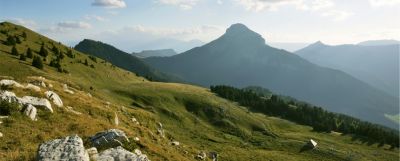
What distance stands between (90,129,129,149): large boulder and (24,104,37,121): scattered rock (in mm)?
7367

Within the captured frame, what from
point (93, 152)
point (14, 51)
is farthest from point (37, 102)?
point (14, 51)

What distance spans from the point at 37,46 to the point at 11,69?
44.0m

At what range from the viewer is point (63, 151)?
2036 centimetres

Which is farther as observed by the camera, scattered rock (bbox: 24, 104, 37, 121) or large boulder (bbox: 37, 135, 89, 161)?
scattered rock (bbox: 24, 104, 37, 121)

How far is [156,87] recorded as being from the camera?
130 m

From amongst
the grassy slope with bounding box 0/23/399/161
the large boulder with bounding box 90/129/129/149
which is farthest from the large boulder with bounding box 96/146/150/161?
the grassy slope with bounding box 0/23/399/161

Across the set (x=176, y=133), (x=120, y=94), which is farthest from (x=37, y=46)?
(x=176, y=133)

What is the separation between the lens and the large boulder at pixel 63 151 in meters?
19.8

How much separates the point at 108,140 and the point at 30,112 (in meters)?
9.30

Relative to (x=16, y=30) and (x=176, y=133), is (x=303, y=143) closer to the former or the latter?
(x=176, y=133)

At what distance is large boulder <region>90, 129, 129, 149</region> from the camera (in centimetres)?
2483

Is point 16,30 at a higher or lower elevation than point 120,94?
higher

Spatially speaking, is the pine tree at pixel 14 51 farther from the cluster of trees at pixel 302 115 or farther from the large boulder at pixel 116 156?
the large boulder at pixel 116 156

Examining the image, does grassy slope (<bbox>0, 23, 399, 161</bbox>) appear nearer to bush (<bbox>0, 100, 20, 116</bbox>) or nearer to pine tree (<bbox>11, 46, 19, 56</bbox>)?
pine tree (<bbox>11, 46, 19, 56</bbox>)
